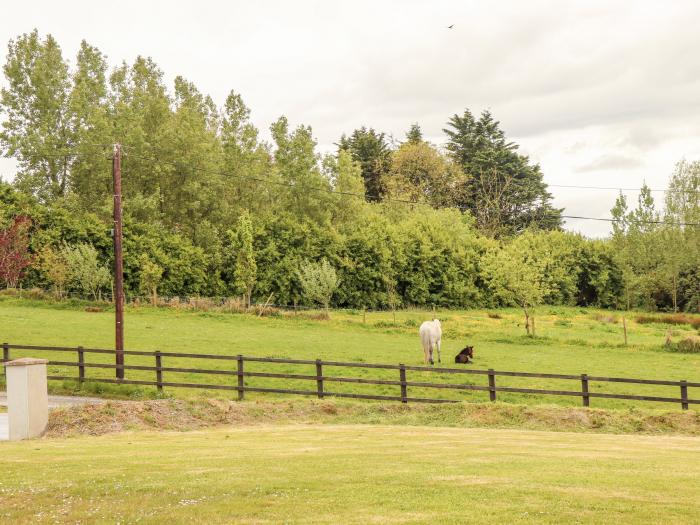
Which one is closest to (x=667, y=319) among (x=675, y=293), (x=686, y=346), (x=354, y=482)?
(x=675, y=293)

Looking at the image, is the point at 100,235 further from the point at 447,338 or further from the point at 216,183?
the point at 447,338

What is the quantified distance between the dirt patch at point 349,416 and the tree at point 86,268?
27070 millimetres

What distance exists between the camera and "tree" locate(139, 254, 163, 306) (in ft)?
157

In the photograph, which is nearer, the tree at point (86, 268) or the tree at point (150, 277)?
the tree at point (86, 268)

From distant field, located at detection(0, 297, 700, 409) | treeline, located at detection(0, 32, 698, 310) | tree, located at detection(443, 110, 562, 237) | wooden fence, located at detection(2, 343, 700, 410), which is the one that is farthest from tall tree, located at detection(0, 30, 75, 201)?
tree, located at detection(443, 110, 562, 237)

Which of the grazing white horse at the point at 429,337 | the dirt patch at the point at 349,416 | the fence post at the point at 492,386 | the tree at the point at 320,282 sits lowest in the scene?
the dirt patch at the point at 349,416

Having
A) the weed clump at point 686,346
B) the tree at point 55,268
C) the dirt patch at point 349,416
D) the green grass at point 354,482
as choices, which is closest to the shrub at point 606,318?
the weed clump at point 686,346

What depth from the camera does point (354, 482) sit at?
34.8 ft

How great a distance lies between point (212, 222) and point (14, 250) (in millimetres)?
17101

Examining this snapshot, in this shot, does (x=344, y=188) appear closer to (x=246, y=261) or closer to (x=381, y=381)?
(x=246, y=261)

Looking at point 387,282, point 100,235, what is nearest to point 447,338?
point 387,282

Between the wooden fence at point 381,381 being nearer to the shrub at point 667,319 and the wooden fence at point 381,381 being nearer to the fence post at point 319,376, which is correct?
the fence post at point 319,376

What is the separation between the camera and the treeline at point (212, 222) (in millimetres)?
49625

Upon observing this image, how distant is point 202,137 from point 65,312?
1878cm
